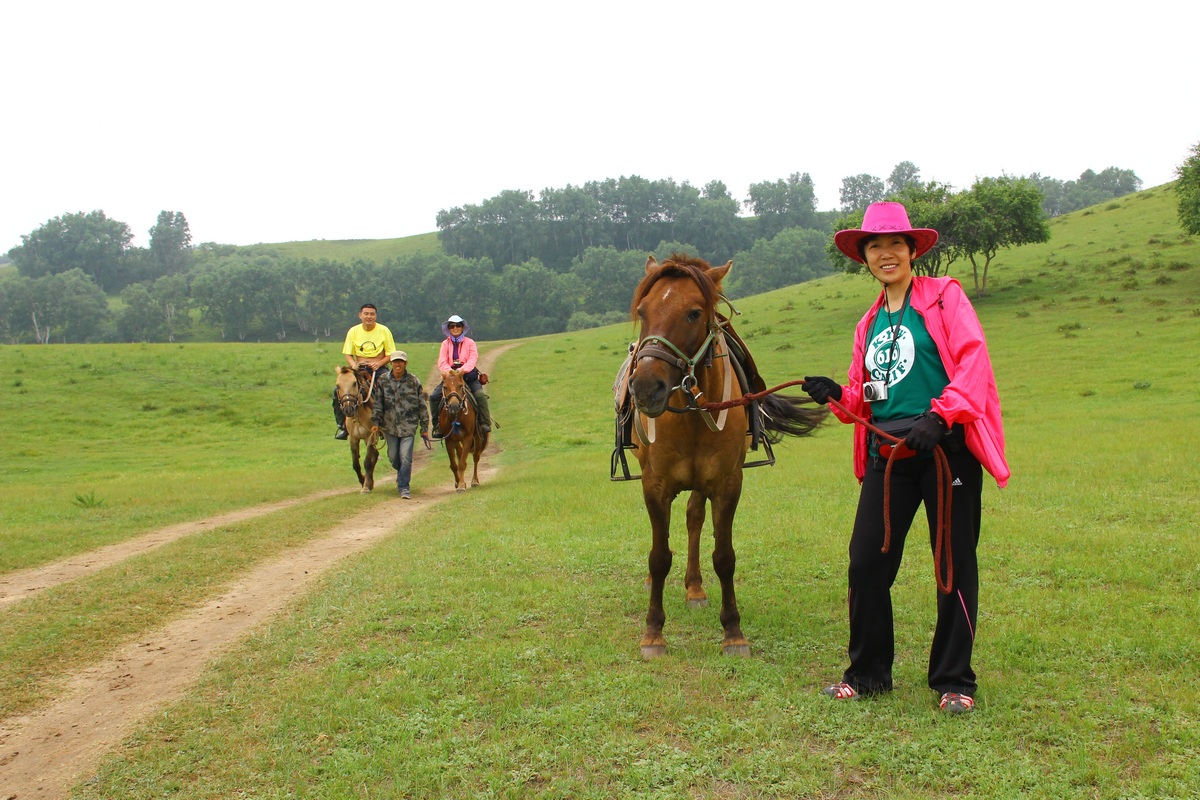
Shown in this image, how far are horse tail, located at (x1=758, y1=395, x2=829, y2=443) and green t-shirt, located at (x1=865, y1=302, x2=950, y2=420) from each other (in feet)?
9.65

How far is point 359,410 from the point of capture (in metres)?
15.8

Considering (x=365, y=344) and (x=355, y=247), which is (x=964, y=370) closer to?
(x=365, y=344)

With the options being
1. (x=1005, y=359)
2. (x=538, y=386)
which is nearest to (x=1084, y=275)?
(x=1005, y=359)

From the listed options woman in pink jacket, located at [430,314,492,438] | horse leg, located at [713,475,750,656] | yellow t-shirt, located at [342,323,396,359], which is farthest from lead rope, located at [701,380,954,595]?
yellow t-shirt, located at [342,323,396,359]

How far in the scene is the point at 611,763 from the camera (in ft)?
13.0

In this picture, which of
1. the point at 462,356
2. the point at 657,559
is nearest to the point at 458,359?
the point at 462,356

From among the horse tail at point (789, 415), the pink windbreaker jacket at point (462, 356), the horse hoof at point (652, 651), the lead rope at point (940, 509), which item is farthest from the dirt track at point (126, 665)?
the pink windbreaker jacket at point (462, 356)

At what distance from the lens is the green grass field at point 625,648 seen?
3861mm

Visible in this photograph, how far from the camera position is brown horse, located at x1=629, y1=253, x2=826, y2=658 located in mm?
5160

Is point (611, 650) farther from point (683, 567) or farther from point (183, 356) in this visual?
point (183, 356)

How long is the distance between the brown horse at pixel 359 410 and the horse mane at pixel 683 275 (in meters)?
10.9

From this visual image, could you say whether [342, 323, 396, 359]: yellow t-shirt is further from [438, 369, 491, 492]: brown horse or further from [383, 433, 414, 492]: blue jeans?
[383, 433, 414, 492]: blue jeans

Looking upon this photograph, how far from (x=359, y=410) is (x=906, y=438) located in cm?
1318

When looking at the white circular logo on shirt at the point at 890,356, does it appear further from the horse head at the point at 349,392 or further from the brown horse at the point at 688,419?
the horse head at the point at 349,392
